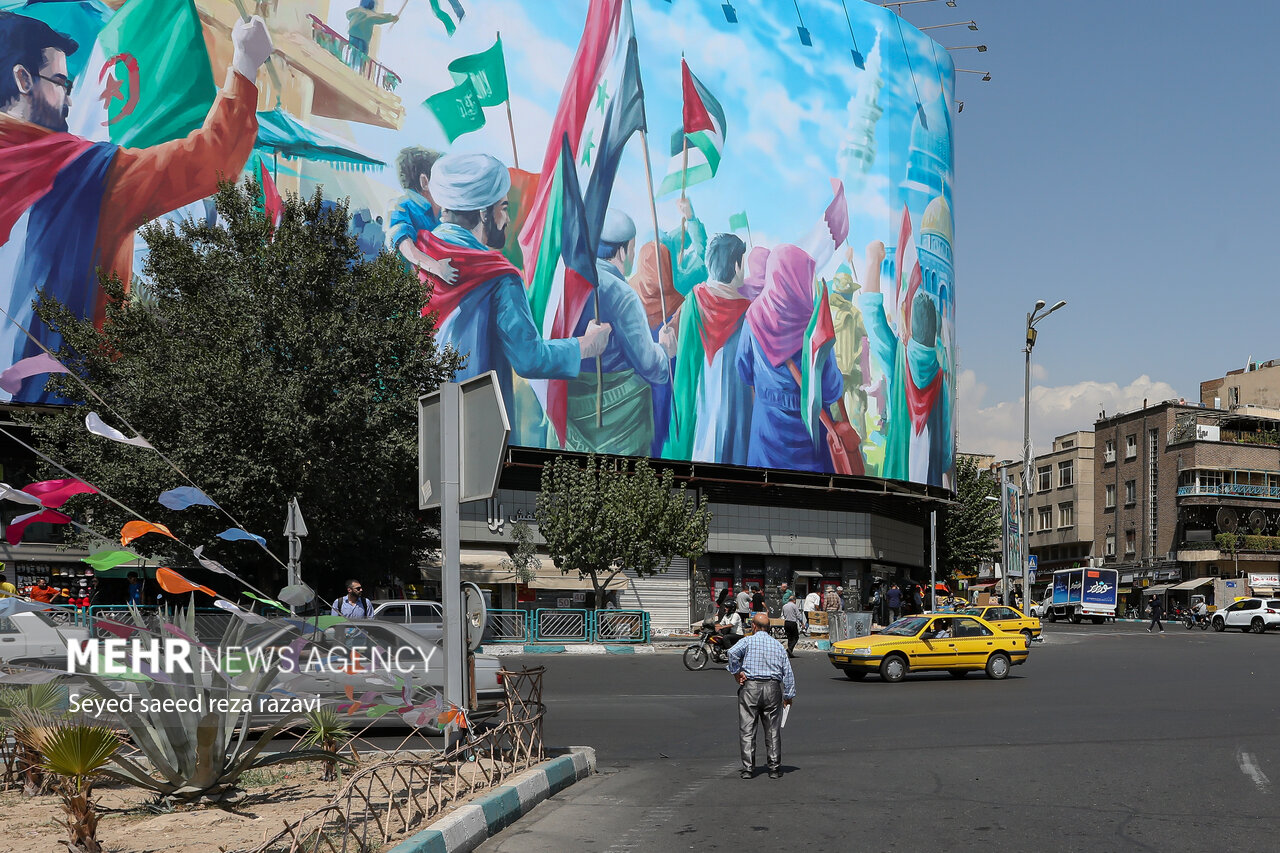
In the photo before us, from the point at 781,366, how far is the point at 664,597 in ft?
35.3

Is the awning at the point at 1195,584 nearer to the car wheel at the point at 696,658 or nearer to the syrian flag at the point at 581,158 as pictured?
the syrian flag at the point at 581,158

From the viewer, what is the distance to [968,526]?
2638 inches

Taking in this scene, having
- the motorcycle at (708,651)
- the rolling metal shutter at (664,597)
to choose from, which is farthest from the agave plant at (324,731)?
the rolling metal shutter at (664,597)

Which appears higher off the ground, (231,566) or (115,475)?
(115,475)

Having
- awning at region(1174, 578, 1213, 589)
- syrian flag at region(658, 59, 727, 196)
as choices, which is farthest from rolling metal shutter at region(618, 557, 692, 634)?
awning at region(1174, 578, 1213, 589)

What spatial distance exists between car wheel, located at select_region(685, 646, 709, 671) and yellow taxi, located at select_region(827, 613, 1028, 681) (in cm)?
284

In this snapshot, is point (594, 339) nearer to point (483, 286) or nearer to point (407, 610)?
point (483, 286)

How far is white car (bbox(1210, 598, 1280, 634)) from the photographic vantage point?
5491 centimetres

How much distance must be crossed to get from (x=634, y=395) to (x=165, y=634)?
3911 centimetres

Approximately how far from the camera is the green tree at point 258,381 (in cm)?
2647

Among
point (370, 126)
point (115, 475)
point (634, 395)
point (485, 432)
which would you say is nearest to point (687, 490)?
point (634, 395)

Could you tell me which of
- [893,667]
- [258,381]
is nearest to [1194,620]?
[893,667]

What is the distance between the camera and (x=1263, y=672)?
25359 millimetres

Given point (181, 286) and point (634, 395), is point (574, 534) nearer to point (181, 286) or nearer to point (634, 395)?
point (634, 395)
